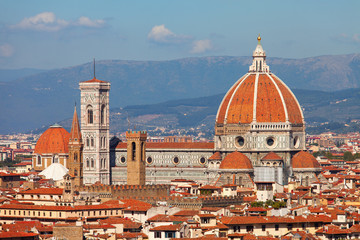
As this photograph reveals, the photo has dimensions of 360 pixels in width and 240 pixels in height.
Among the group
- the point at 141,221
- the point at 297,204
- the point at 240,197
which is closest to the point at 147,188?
the point at 240,197

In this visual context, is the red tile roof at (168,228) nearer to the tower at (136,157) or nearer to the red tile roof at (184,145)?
the tower at (136,157)

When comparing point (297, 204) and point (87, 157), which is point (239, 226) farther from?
point (87, 157)

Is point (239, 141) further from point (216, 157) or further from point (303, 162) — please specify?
point (303, 162)

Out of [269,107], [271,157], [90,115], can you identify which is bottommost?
[271,157]

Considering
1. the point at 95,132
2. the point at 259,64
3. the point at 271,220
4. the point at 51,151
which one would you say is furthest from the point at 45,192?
the point at 51,151

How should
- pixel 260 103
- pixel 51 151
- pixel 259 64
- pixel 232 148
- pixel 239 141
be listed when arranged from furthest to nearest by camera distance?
1. pixel 51 151
2. pixel 259 64
3. pixel 239 141
4. pixel 232 148
5. pixel 260 103

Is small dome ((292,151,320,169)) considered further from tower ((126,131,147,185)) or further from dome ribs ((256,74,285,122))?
tower ((126,131,147,185))
